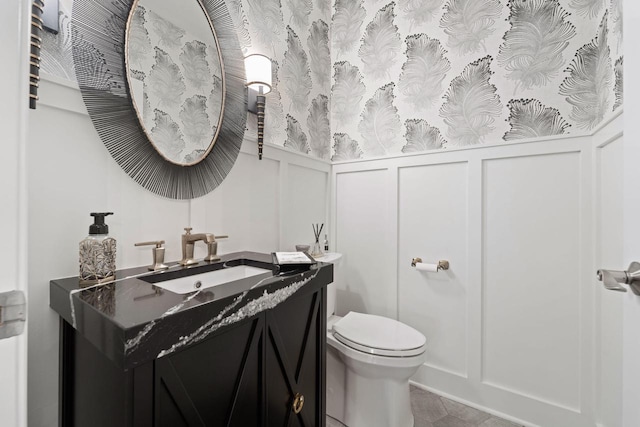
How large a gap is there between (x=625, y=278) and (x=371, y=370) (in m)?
1.09

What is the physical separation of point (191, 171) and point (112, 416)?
2.84 feet

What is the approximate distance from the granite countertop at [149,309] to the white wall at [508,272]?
45.5 inches

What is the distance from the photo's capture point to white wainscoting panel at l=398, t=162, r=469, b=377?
1.68 meters

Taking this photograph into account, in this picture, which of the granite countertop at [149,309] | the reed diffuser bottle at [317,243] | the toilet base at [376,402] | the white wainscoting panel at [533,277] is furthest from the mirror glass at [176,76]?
A: the white wainscoting panel at [533,277]

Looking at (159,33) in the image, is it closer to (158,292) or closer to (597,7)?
(158,292)

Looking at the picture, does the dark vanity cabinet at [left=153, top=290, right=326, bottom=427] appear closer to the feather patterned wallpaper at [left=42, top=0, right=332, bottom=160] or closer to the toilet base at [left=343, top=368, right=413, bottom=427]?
the toilet base at [left=343, top=368, right=413, bottom=427]

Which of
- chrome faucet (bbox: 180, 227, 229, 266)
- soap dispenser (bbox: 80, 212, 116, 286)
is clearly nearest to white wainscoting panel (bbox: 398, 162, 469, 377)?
chrome faucet (bbox: 180, 227, 229, 266)

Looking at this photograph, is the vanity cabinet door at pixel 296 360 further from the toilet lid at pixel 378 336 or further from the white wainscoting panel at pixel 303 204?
the white wainscoting panel at pixel 303 204

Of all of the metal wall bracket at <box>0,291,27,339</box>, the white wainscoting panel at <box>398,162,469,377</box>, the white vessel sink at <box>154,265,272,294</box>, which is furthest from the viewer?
the white wainscoting panel at <box>398,162,469,377</box>

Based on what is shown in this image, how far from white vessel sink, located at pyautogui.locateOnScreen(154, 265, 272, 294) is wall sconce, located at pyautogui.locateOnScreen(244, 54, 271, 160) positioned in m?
0.69

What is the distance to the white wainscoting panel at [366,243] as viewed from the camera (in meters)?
1.94

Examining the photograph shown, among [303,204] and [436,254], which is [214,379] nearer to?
[303,204]

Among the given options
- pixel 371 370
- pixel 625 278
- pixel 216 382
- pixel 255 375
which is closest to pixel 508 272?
pixel 371 370

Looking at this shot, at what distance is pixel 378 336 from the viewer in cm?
142
